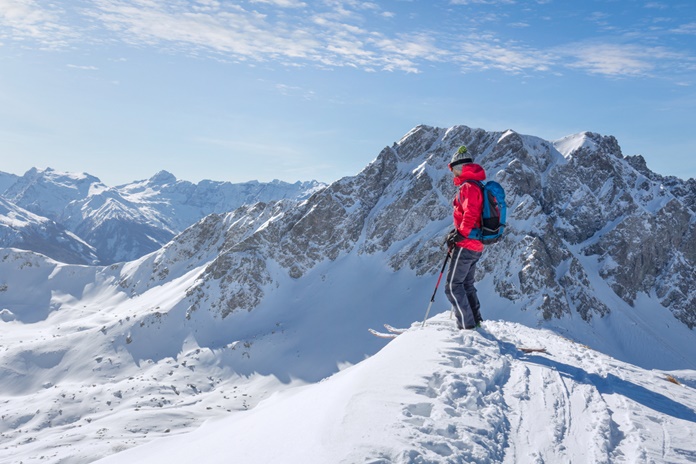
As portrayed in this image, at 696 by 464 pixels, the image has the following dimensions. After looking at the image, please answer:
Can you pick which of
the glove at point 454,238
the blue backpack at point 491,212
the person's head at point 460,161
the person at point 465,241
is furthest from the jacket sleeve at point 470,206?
the person's head at point 460,161

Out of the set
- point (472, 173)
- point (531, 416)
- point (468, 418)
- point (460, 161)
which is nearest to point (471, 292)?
point (472, 173)

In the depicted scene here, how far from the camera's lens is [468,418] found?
22.1 feet

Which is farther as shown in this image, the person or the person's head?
the person's head

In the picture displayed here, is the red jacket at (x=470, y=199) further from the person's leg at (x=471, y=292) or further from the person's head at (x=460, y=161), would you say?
the person's leg at (x=471, y=292)

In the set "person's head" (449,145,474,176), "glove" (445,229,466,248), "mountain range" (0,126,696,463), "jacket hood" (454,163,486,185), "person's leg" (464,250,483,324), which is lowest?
"mountain range" (0,126,696,463)

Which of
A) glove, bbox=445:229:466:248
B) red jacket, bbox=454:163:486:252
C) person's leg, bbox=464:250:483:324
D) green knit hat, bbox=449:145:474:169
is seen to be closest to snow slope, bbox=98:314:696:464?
person's leg, bbox=464:250:483:324

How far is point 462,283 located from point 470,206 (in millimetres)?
2315

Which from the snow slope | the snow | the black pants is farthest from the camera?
the black pants

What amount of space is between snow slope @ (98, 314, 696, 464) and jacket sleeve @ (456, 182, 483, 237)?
2.92 meters

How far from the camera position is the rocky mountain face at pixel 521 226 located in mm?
94812

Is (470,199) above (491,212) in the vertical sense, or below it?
above

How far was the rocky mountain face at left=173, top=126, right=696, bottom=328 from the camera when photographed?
94.8 m

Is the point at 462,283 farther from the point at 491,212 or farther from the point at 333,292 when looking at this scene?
the point at 333,292

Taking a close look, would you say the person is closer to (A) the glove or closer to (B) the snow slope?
(A) the glove
